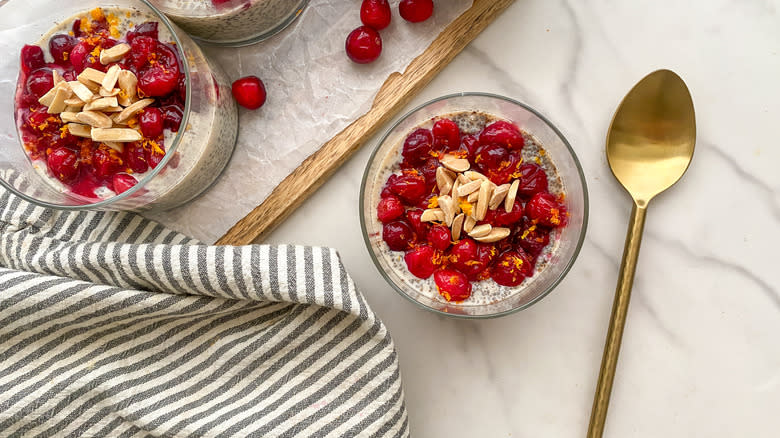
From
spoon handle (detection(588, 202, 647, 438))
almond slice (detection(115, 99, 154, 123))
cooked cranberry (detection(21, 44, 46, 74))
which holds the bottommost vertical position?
spoon handle (detection(588, 202, 647, 438))

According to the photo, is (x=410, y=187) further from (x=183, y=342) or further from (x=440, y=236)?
(x=183, y=342)

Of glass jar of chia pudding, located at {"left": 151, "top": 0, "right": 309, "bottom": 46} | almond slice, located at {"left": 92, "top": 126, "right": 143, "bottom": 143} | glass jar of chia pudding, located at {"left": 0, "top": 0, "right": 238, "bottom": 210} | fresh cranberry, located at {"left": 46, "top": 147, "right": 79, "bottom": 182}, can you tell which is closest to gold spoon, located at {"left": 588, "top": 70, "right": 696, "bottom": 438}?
glass jar of chia pudding, located at {"left": 151, "top": 0, "right": 309, "bottom": 46}

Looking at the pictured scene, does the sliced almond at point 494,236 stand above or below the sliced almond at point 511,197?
below

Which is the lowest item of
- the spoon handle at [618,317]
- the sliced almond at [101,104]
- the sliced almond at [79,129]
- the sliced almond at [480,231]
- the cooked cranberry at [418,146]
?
the spoon handle at [618,317]

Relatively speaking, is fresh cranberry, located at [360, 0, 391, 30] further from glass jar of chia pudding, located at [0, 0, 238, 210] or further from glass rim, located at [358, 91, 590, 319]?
glass jar of chia pudding, located at [0, 0, 238, 210]

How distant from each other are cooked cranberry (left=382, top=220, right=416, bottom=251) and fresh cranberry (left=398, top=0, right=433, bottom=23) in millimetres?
443

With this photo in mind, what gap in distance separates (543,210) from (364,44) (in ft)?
1.65

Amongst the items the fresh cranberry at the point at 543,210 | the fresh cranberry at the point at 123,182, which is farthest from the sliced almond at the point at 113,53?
the fresh cranberry at the point at 543,210

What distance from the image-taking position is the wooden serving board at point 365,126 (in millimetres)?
1252

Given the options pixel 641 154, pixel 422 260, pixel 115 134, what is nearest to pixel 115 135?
pixel 115 134

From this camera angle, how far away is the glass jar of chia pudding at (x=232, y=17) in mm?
1117

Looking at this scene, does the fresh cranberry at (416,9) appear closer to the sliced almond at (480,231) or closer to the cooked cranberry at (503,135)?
the cooked cranberry at (503,135)

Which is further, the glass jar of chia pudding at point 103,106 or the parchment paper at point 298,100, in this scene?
the parchment paper at point 298,100

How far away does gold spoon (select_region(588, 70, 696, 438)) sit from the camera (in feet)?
4.02
